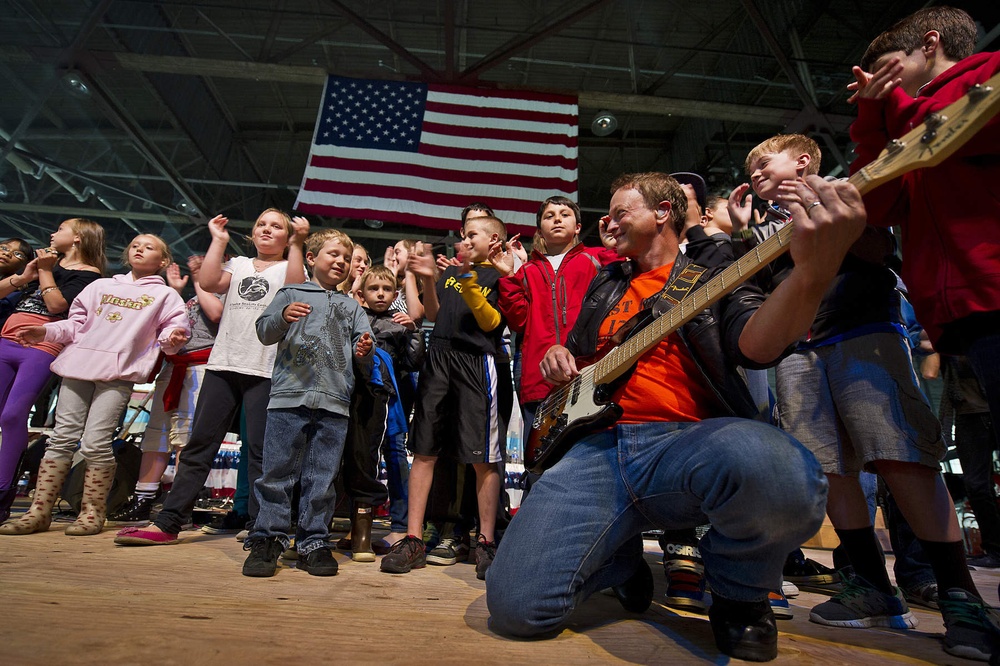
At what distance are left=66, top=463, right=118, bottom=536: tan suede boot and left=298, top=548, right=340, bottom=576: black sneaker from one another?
1.57m

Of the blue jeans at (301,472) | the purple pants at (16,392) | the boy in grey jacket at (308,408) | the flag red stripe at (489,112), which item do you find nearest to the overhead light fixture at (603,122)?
the flag red stripe at (489,112)

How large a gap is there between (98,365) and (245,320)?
2.90 ft

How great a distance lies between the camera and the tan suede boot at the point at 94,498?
3.12 m

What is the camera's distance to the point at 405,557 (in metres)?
2.55

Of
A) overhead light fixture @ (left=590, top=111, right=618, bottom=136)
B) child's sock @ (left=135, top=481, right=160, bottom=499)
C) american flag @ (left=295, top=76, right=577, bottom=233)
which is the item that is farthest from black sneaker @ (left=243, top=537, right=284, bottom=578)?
overhead light fixture @ (left=590, top=111, right=618, bottom=136)

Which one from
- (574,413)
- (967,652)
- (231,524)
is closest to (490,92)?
(231,524)

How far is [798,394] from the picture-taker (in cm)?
212

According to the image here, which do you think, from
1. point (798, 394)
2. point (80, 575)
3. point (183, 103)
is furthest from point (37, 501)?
point (183, 103)

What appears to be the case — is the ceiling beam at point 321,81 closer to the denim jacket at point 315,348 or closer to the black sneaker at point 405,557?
the denim jacket at point 315,348

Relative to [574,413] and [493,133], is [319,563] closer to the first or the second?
[574,413]

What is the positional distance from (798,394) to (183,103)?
11438 millimetres

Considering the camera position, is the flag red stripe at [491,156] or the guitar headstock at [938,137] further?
the flag red stripe at [491,156]

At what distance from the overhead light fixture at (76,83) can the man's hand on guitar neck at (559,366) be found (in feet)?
31.1

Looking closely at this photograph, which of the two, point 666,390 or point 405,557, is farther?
point 405,557
